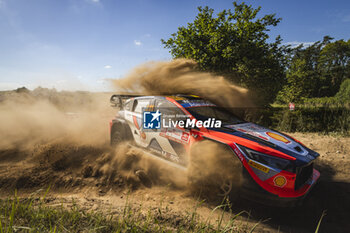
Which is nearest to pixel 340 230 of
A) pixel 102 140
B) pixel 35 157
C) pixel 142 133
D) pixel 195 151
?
pixel 195 151

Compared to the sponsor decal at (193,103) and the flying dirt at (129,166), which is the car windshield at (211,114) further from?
the flying dirt at (129,166)

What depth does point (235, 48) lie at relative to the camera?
6.65 metres

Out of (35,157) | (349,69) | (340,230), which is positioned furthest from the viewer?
(349,69)

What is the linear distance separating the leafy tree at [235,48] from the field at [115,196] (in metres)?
3.15

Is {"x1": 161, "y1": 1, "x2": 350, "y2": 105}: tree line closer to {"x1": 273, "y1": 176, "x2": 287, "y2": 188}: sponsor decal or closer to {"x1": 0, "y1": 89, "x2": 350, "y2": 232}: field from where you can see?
{"x1": 0, "y1": 89, "x2": 350, "y2": 232}: field

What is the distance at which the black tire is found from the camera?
2.53 metres

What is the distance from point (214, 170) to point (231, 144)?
0.55m

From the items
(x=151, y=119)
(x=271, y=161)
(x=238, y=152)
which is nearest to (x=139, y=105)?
(x=151, y=119)

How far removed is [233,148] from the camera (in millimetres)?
2443

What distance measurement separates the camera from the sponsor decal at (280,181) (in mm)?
2227

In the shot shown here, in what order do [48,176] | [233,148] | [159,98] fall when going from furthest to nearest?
[159,98] < [48,176] < [233,148]

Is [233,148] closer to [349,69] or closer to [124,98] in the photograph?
[124,98]

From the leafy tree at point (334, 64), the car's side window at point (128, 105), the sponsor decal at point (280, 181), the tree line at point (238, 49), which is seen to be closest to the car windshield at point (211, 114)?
the sponsor decal at point (280, 181)

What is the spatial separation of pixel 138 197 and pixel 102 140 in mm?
3113
